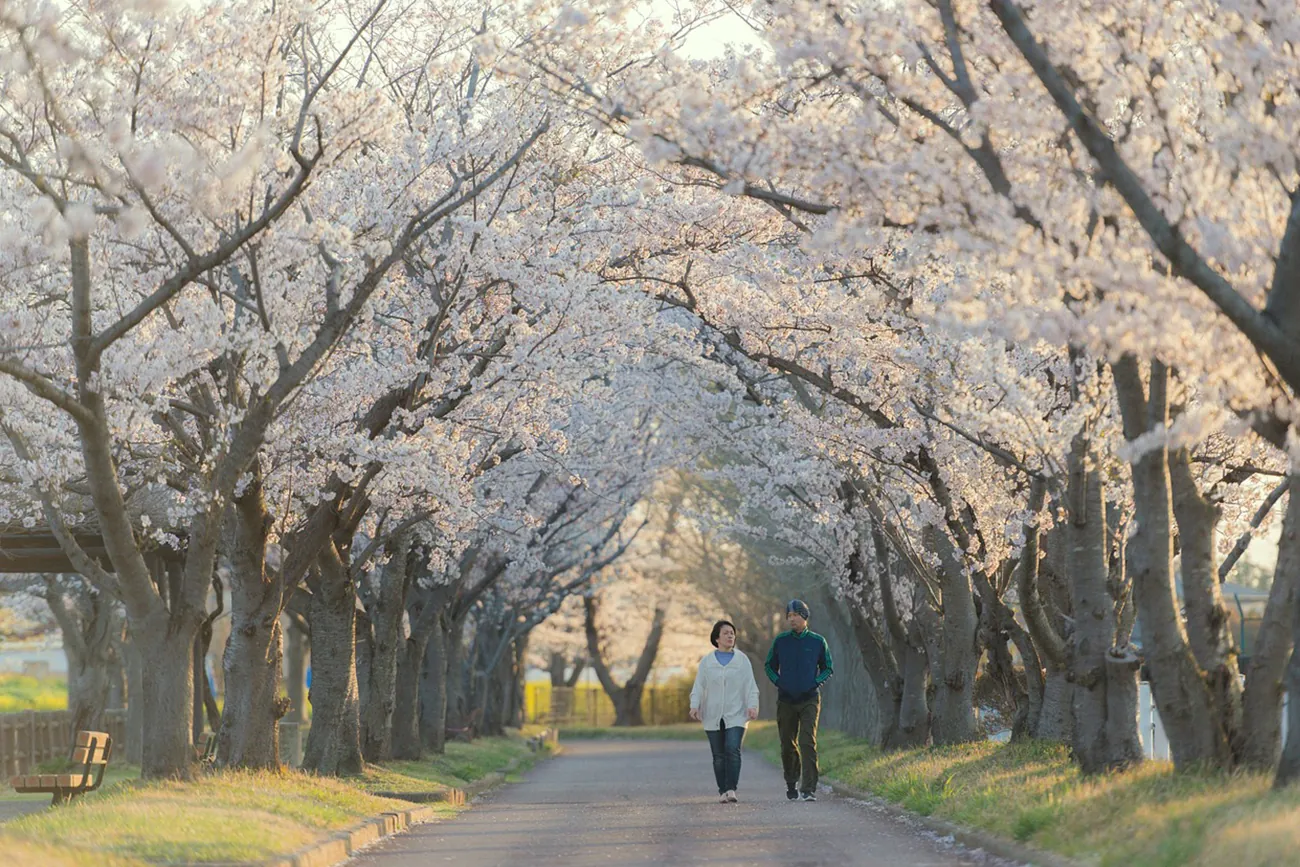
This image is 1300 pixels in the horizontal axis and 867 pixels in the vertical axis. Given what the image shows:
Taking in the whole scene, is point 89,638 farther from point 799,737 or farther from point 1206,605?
point 1206,605

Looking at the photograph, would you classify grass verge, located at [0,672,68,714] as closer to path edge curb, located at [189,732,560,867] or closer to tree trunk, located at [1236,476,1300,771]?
path edge curb, located at [189,732,560,867]

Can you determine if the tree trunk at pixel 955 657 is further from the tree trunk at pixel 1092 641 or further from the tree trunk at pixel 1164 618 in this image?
the tree trunk at pixel 1164 618

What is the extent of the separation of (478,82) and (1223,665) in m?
12.4

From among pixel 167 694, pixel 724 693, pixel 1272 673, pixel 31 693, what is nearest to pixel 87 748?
pixel 167 694

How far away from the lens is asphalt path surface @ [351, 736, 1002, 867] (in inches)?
517

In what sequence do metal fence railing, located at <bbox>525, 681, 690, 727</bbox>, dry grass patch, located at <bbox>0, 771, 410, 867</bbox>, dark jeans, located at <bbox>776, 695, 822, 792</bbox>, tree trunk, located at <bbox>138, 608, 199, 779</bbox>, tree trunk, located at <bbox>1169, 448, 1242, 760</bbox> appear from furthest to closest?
metal fence railing, located at <bbox>525, 681, 690, 727</bbox>
dark jeans, located at <bbox>776, 695, 822, 792</bbox>
tree trunk, located at <bbox>138, 608, 199, 779</bbox>
tree trunk, located at <bbox>1169, 448, 1242, 760</bbox>
dry grass patch, located at <bbox>0, 771, 410, 867</bbox>

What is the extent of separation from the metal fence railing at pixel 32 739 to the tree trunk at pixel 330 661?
29.7ft

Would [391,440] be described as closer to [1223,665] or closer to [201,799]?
[201,799]

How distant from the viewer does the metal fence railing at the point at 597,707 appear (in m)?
76.9

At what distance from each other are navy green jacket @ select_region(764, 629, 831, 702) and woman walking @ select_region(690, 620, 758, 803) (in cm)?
35

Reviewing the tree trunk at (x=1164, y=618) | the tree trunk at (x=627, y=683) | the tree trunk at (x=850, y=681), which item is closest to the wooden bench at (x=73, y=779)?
the tree trunk at (x=1164, y=618)

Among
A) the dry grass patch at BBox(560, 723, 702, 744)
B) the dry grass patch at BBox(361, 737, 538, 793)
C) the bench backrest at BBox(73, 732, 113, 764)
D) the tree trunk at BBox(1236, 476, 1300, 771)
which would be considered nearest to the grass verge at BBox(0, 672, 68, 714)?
the dry grass patch at BBox(361, 737, 538, 793)

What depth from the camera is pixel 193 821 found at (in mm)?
13469

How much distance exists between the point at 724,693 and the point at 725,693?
0.02 metres
